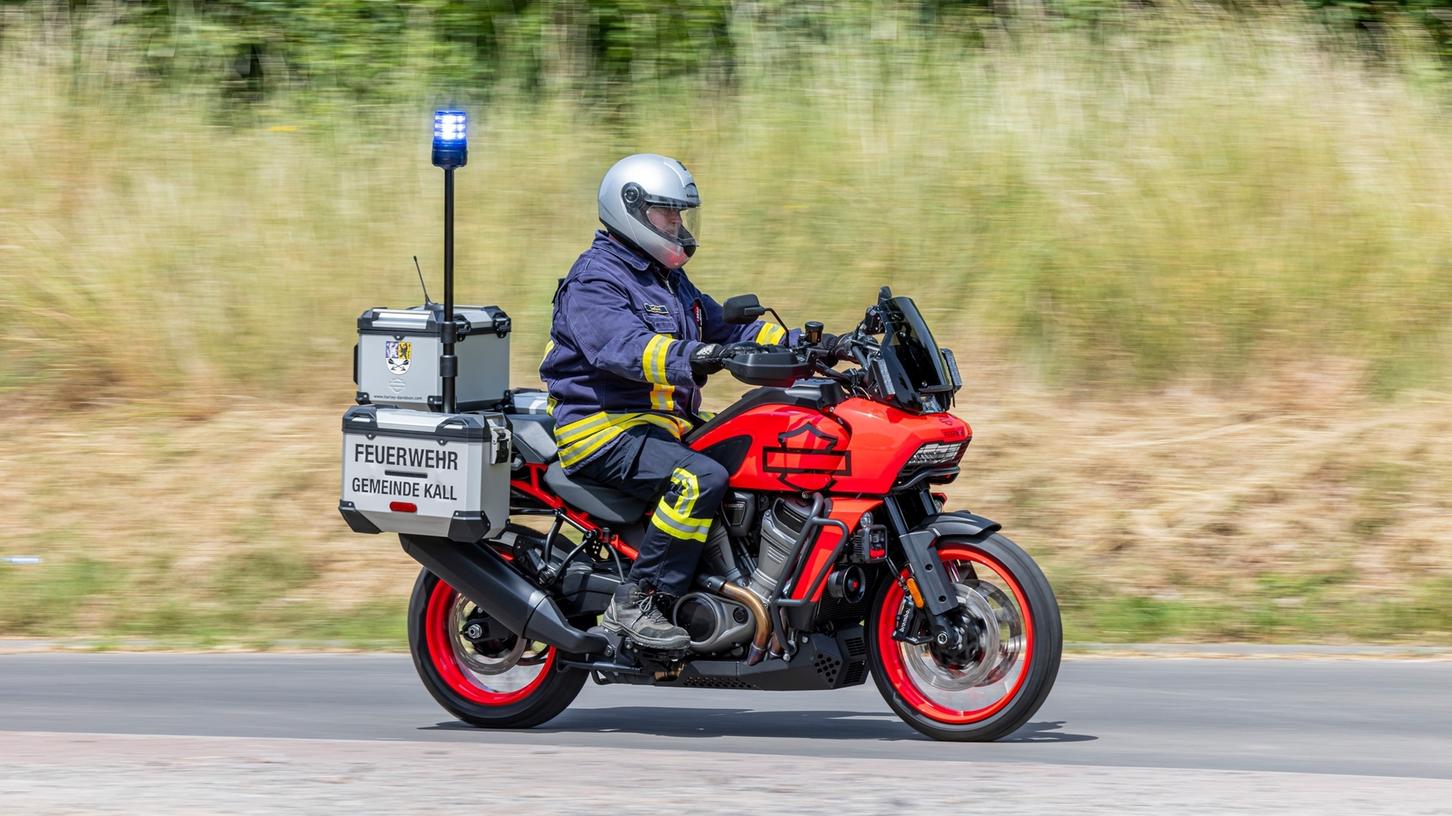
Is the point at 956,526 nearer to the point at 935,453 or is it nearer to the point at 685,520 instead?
the point at 935,453

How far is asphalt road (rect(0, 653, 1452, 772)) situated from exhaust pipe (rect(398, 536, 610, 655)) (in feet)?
1.18

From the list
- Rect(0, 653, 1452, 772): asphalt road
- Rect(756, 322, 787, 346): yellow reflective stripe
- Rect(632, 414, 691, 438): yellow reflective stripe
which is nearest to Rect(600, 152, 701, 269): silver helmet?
Rect(756, 322, 787, 346): yellow reflective stripe

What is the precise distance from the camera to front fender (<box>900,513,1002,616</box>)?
6.45 m

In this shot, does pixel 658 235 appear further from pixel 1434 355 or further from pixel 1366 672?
pixel 1434 355

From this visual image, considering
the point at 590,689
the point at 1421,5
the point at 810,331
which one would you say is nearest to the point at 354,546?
the point at 590,689

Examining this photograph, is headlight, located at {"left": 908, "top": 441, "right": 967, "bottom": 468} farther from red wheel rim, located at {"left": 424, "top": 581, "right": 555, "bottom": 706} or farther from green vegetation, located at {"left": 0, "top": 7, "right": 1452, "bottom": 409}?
green vegetation, located at {"left": 0, "top": 7, "right": 1452, "bottom": 409}

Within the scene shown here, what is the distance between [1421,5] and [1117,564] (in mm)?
7859

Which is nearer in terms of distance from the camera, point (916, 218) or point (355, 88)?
point (916, 218)

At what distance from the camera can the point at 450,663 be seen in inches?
288

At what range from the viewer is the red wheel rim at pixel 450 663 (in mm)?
7234

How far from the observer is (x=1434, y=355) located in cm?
1177

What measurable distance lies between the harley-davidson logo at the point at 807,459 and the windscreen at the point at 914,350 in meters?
0.35

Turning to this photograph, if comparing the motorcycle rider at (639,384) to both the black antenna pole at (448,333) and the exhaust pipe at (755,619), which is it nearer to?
the exhaust pipe at (755,619)

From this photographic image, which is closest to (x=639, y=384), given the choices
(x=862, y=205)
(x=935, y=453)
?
(x=935, y=453)
